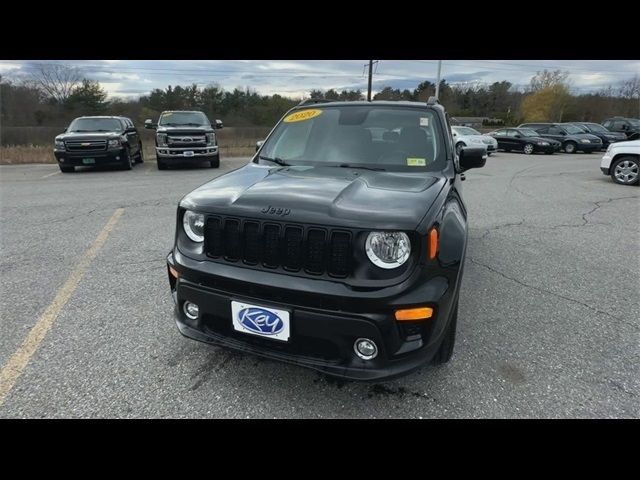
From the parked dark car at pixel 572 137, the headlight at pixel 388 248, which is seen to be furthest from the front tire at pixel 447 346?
the parked dark car at pixel 572 137

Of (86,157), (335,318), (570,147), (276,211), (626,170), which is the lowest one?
(570,147)

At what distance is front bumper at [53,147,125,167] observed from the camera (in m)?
11.9

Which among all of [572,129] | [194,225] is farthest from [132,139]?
[572,129]

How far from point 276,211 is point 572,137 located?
27377mm

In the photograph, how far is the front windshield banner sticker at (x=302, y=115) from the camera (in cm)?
383

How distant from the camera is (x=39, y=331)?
3084 mm

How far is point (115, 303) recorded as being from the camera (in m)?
3.58

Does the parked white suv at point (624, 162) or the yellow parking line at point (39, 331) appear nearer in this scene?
the yellow parking line at point (39, 331)

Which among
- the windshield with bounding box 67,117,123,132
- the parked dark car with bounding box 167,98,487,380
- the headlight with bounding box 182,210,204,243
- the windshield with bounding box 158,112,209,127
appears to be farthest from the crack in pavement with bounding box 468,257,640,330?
the windshield with bounding box 67,117,123,132

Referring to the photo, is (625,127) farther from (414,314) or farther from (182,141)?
(414,314)

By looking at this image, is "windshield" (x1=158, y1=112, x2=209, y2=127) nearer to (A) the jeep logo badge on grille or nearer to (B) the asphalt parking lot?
(B) the asphalt parking lot

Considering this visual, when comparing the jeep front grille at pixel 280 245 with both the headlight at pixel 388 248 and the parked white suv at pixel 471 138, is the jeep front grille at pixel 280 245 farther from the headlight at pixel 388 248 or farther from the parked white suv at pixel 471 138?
the parked white suv at pixel 471 138

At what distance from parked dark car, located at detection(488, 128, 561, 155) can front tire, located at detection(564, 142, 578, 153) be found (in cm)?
71

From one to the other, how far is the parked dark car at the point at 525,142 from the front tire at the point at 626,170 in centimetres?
1292
